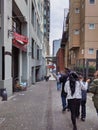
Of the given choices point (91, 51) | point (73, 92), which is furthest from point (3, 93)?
point (91, 51)

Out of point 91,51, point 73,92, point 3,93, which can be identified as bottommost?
point 3,93

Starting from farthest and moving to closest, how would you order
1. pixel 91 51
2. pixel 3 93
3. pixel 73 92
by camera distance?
pixel 91 51 → pixel 3 93 → pixel 73 92

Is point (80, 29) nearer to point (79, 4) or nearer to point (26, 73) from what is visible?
point (79, 4)

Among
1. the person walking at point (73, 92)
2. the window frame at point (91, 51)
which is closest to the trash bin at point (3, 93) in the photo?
the person walking at point (73, 92)

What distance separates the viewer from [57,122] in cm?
1143

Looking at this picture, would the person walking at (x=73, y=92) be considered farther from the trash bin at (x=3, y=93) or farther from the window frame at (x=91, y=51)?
the window frame at (x=91, y=51)

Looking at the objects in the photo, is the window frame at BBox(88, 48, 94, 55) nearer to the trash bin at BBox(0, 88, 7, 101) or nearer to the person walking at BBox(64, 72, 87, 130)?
the trash bin at BBox(0, 88, 7, 101)

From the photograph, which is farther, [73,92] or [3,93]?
[3,93]

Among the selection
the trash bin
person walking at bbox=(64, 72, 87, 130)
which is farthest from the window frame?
person walking at bbox=(64, 72, 87, 130)

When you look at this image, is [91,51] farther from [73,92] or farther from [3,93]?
[73,92]

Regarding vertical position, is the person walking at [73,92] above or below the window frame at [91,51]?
below

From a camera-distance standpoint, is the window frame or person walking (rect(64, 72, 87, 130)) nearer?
person walking (rect(64, 72, 87, 130))

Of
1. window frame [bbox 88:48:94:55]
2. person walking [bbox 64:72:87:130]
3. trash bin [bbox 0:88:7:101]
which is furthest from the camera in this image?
window frame [bbox 88:48:94:55]

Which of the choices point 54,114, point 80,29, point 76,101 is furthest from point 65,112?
point 80,29
